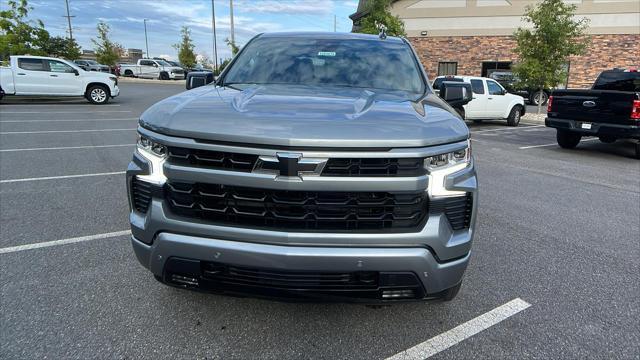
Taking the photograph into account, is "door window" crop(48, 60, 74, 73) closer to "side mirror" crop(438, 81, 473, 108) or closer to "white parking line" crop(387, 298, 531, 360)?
"side mirror" crop(438, 81, 473, 108)

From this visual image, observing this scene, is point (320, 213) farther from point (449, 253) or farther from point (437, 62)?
point (437, 62)

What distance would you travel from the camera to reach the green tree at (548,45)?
15.8m

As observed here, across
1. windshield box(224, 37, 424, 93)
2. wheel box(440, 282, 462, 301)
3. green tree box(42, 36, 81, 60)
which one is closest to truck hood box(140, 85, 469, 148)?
Result: windshield box(224, 37, 424, 93)

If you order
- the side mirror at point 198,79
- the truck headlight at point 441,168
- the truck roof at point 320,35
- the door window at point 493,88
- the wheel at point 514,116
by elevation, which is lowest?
the wheel at point 514,116

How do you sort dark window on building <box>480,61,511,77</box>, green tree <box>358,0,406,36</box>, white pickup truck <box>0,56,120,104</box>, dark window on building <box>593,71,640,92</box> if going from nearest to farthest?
dark window on building <box>593,71,640,92</box>
white pickup truck <box>0,56,120,104</box>
green tree <box>358,0,406,36</box>
dark window on building <box>480,61,511,77</box>

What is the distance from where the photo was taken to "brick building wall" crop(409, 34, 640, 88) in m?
25.4

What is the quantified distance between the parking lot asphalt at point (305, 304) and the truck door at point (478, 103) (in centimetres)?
880

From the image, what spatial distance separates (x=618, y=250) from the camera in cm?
400

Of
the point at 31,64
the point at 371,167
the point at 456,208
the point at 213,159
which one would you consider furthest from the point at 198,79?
the point at 31,64

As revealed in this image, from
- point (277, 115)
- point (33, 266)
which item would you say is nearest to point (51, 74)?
point (33, 266)

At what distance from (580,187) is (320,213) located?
5.97 meters

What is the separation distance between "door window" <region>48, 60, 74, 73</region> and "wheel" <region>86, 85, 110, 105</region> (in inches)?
38.5

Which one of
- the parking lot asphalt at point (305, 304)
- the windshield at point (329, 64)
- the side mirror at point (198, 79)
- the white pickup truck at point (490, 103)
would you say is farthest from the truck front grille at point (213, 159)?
the white pickup truck at point (490, 103)

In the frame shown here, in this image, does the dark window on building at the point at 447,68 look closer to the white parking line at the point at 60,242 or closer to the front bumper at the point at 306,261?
the white parking line at the point at 60,242
